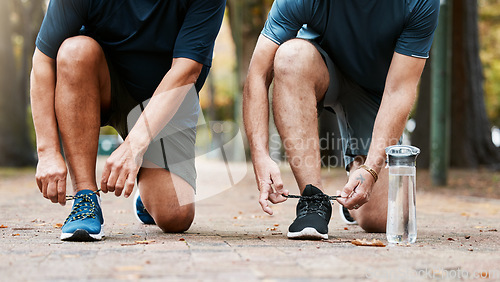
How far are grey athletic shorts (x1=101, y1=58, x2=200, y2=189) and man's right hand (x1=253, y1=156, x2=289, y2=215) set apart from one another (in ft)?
2.49

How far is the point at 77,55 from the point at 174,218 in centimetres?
111

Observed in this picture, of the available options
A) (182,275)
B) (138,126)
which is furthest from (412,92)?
(182,275)

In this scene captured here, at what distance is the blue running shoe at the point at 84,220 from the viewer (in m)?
3.17

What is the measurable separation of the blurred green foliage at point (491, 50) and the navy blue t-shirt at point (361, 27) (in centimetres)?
2198

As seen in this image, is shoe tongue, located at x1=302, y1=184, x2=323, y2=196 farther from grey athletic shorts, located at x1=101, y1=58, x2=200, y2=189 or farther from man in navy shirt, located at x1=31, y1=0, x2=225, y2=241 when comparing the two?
grey athletic shorts, located at x1=101, y1=58, x2=200, y2=189

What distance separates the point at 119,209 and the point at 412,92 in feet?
10.4

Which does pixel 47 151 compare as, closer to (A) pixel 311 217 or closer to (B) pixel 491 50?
(A) pixel 311 217

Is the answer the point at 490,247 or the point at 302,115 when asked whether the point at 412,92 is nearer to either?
the point at 302,115

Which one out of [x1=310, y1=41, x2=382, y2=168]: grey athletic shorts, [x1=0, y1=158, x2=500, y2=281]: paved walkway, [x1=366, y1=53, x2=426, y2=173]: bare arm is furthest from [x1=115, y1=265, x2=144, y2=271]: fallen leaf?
[x1=310, y1=41, x2=382, y2=168]: grey athletic shorts

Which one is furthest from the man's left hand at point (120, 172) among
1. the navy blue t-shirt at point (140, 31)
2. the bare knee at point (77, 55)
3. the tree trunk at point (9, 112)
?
the tree trunk at point (9, 112)

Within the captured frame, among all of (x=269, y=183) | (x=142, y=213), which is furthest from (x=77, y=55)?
(x=142, y=213)

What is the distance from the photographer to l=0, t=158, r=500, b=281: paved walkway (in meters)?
2.32

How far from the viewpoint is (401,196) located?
3.34 meters

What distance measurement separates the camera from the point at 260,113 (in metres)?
3.55
